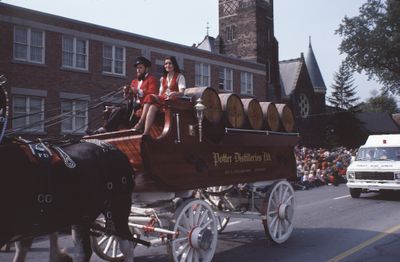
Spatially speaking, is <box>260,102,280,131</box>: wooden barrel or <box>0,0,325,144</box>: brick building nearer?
<box>260,102,280,131</box>: wooden barrel

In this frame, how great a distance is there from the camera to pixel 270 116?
7887 mm

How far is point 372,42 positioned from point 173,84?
42.6m

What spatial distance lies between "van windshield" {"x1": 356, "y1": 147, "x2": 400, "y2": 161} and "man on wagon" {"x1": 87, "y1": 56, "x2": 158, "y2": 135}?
36.5 ft

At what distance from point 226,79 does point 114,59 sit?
33.7 ft

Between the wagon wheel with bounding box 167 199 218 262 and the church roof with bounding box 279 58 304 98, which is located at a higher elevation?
the church roof with bounding box 279 58 304 98

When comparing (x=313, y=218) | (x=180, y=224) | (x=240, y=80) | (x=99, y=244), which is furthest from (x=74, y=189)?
(x=240, y=80)

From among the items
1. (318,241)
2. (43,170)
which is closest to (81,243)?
(43,170)

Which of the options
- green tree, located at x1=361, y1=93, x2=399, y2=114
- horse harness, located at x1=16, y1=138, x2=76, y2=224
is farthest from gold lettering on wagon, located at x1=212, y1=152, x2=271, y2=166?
green tree, located at x1=361, y1=93, x2=399, y2=114

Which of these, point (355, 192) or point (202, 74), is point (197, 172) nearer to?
point (355, 192)

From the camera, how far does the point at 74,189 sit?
14.8ft

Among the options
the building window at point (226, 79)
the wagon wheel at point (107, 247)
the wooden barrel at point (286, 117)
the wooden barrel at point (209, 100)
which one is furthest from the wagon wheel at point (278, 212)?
the building window at point (226, 79)

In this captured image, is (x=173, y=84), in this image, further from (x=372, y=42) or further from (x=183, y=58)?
(x=372, y=42)

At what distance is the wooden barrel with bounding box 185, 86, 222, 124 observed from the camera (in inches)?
249

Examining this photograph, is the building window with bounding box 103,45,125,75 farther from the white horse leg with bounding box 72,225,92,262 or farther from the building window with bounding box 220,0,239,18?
the building window with bounding box 220,0,239,18
